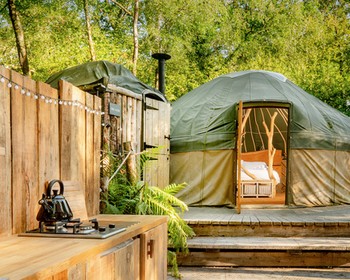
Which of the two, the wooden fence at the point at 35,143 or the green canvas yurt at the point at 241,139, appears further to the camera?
the green canvas yurt at the point at 241,139

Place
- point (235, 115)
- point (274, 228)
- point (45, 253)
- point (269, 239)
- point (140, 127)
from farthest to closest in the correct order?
point (235, 115)
point (140, 127)
point (274, 228)
point (269, 239)
point (45, 253)

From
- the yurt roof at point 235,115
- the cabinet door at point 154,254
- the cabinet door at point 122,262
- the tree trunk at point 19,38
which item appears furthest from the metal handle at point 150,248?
the tree trunk at point 19,38

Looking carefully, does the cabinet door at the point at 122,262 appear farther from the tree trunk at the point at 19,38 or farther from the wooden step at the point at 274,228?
the tree trunk at the point at 19,38

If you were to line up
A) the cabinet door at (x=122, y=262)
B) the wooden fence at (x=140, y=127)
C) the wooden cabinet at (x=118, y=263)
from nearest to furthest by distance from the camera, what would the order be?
the wooden cabinet at (x=118, y=263), the cabinet door at (x=122, y=262), the wooden fence at (x=140, y=127)

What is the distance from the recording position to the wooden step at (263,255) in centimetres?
490

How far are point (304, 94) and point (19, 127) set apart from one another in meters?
7.37

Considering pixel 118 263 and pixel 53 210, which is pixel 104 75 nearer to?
pixel 53 210

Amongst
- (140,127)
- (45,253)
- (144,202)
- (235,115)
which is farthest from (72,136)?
(235,115)

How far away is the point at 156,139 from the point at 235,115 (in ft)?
5.42

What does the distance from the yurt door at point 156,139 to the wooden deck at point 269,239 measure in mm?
744

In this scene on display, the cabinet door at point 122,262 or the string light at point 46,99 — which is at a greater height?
the string light at point 46,99

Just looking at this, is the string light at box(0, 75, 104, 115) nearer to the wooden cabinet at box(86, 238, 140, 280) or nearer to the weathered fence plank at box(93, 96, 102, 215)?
the weathered fence plank at box(93, 96, 102, 215)

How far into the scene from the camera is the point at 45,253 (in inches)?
63.0

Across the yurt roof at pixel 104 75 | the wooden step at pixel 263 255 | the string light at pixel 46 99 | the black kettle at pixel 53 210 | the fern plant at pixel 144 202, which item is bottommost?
the wooden step at pixel 263 255
